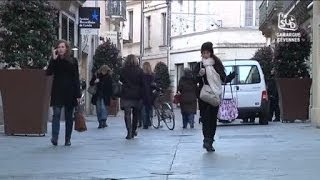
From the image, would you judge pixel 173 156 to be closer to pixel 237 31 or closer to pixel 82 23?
pixel 82 23

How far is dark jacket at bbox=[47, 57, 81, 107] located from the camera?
12797mm

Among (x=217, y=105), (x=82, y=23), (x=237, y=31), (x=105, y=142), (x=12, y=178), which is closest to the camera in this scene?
(x=12, y=178)

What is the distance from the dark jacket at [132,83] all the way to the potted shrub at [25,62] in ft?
5.09

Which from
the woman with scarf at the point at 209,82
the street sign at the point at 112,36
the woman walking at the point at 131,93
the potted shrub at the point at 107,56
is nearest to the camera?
the woman with scarf at the point at 209,82

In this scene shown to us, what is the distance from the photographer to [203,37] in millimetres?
52406

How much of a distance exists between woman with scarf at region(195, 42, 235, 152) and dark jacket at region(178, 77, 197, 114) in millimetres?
8050

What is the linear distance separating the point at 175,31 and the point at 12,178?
48.7 metres

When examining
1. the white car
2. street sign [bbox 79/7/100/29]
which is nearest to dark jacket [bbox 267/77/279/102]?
the white car

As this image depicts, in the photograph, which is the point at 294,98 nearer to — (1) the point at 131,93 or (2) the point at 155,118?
(2) the point at 155,118

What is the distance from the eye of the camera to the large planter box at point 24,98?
14617 millimetres

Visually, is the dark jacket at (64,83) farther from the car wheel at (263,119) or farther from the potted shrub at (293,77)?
the potted shrub at (293,77)

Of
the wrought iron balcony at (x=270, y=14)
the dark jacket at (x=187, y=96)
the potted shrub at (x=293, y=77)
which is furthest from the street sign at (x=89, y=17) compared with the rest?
the potted shrub at (x=293, y=77)

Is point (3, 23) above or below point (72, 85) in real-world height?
above

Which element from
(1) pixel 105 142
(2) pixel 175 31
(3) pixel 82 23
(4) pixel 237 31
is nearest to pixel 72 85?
(1) pixel 105 142
